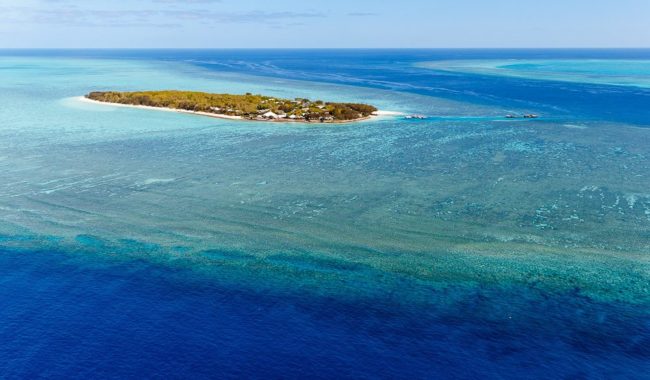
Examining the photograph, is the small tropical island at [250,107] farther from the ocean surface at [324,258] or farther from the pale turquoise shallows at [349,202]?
the ocean surface at [324,258]

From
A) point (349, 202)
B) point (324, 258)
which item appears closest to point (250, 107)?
point (349, 202)

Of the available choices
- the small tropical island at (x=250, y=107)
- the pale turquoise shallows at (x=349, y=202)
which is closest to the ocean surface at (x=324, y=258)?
the pale turquoise shallows at (x=349, y=202)

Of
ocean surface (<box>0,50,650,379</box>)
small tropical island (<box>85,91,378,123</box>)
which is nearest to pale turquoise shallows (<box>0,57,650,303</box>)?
ocean surface (<box>0,50,650,379</box>)

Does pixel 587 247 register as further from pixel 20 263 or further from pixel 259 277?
pixel 20 263

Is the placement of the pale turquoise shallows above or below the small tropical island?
below

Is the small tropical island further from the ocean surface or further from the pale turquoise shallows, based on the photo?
the ocean surface

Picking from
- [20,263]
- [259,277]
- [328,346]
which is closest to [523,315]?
[328,346]

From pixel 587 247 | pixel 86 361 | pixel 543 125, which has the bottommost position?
pixel 86 361
